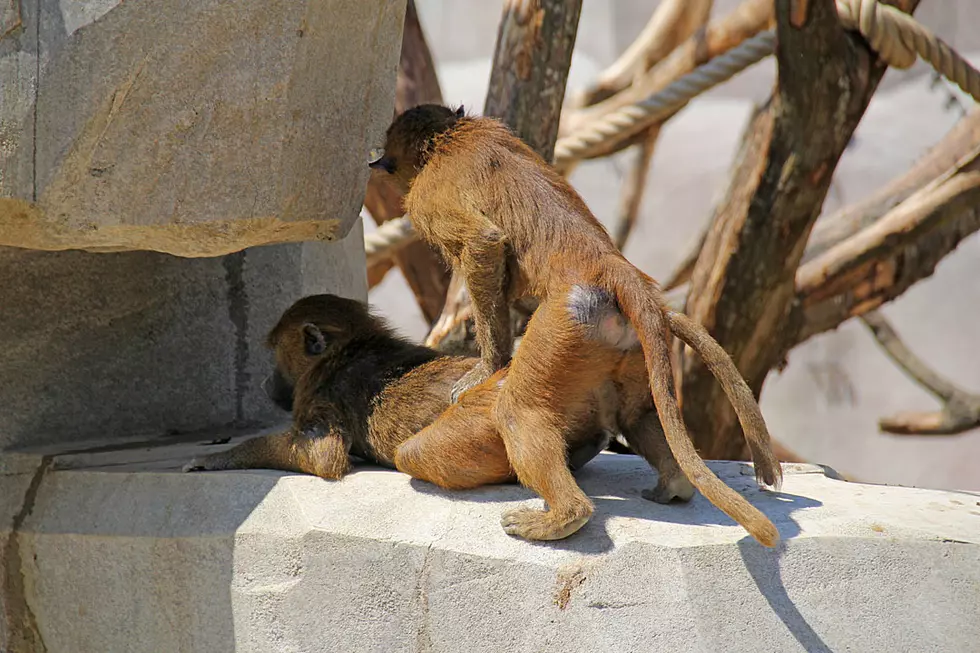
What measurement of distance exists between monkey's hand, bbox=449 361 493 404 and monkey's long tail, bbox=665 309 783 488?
61cm

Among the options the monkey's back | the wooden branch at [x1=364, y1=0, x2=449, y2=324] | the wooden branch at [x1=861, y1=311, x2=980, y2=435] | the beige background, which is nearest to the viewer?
the monkey's back

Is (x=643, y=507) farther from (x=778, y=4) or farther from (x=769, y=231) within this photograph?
(x=778, y=4)

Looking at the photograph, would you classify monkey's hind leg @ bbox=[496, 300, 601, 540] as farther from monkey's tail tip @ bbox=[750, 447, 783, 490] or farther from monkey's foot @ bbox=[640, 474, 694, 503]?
monkey's tail tip @ bbox=[750, 447, 783, 490]

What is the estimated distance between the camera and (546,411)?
3070mm

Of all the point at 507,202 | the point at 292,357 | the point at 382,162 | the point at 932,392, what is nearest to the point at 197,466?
the point at 292,357

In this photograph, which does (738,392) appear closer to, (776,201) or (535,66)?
(776,201)

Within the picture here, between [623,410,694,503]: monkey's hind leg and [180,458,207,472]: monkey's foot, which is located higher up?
[623,410,694,503]: monkey's hind leg

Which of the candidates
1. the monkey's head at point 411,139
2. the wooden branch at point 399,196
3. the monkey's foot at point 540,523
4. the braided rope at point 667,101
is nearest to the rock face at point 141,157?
the monkey's head at point 411,139

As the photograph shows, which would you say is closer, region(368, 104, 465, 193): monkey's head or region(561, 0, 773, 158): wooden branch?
region(368, 104, 465, 193): monkey's head

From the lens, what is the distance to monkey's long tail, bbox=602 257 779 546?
2.68 m

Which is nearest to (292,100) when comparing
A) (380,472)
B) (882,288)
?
(380,472)

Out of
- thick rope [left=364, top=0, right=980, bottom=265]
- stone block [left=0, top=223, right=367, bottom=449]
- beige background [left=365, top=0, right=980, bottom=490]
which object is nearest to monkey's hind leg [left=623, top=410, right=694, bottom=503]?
stone block [left=0, top=223, right=367, bottom=449]

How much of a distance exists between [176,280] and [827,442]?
33.7 ft

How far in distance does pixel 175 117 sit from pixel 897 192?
454cm
